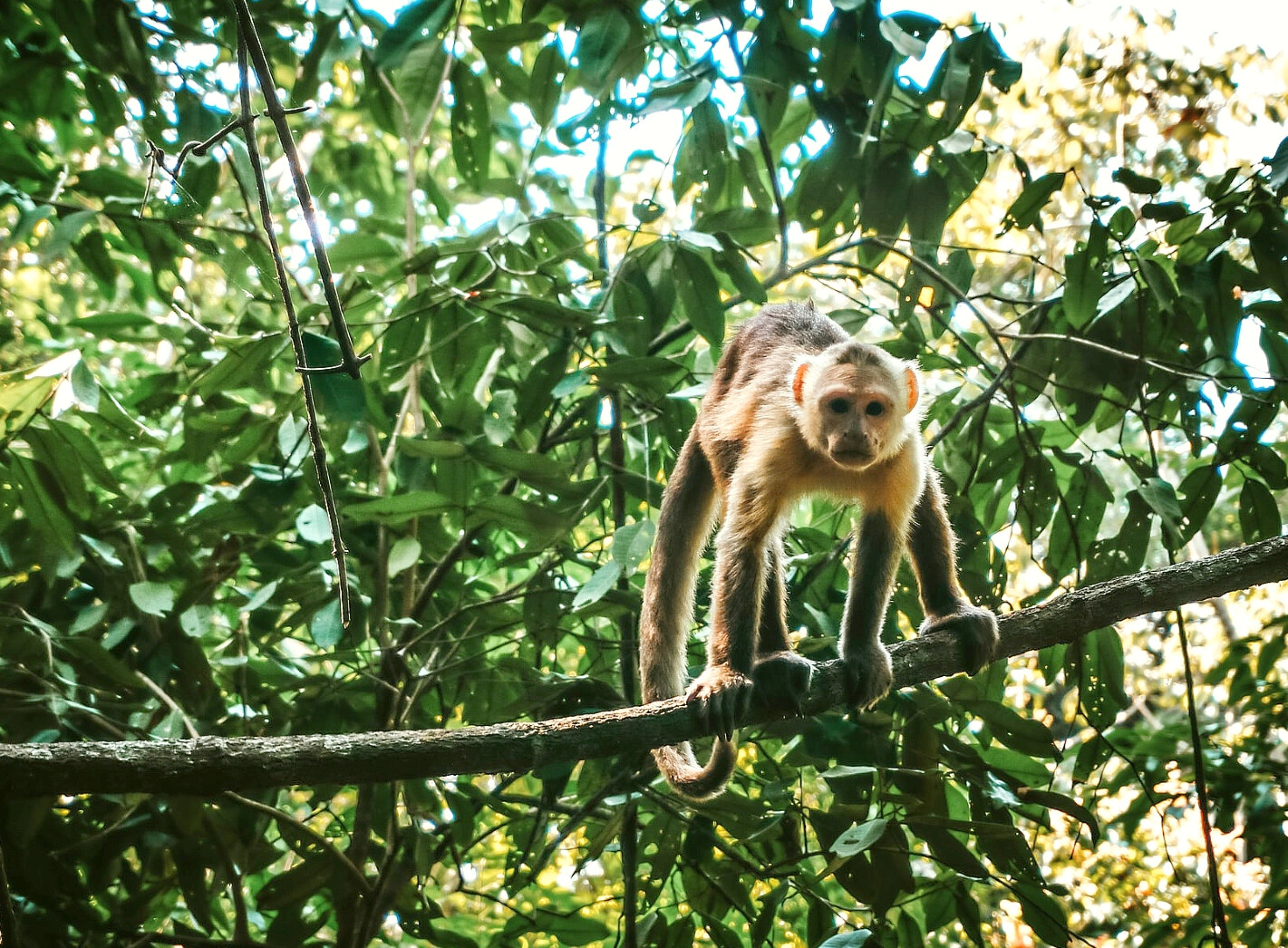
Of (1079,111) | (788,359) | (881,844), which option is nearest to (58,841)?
(881,844)

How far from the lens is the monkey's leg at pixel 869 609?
274 cm

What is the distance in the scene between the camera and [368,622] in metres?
3.31

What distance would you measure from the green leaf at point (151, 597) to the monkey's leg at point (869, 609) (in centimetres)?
195

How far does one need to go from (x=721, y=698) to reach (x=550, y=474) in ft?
2.84

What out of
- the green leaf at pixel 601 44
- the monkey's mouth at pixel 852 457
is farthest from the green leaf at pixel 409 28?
the monkey's mouth at pixel 852 457

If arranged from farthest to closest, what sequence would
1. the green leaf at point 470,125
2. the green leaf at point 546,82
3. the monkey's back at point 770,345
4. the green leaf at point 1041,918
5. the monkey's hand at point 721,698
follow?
the green leaf at point 470,125, the monkey's back at point 770,345, the green leaf at point 546,82, the monkey's hand at point 721,698, the green leaf at point 1041,918

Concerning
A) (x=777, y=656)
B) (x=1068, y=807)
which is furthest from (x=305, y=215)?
(x=1068, y=807)

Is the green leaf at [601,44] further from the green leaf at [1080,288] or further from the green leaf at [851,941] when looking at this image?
the green leaf at [851,941]

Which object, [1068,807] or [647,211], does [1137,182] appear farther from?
[1068,807]

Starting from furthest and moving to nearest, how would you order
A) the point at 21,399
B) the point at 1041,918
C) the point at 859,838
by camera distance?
the point at 21,399, the point at 1041,918, the point at 859,838

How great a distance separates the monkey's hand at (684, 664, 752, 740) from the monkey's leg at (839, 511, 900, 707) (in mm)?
290

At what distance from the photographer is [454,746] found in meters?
1.92


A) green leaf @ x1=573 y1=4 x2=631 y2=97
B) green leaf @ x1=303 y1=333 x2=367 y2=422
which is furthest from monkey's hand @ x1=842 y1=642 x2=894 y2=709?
green leaf @ x1=573 y1=4 x2=631 y2=97

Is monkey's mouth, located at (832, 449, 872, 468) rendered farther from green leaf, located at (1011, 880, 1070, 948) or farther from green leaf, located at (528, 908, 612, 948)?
green leaf, located at (528, 908, 612, 948)
